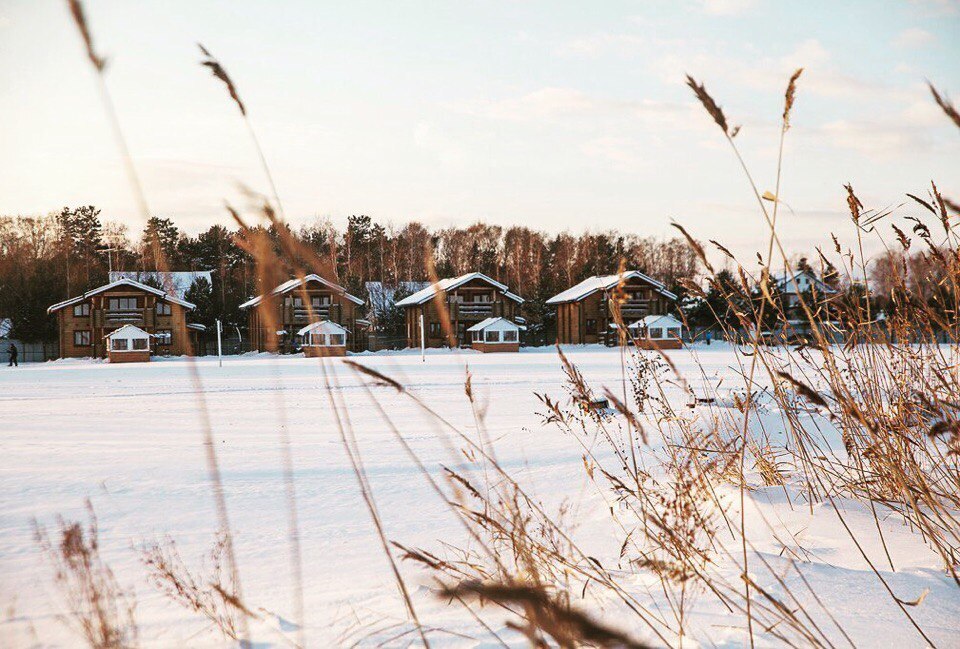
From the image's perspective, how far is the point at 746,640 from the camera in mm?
1620

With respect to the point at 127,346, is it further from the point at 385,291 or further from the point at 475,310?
the point at 385,291

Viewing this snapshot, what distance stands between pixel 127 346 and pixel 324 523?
3469cm

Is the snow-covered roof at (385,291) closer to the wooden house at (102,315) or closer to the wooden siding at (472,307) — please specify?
the wooden siding at (472,307)

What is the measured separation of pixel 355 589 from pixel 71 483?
167 inches

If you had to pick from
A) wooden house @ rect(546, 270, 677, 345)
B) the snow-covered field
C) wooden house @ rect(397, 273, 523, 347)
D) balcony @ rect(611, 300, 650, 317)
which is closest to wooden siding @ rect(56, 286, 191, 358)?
wooden house @ rect(397, 273, 523, 347)

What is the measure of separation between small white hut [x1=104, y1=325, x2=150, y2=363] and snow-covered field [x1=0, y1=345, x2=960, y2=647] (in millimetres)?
25211

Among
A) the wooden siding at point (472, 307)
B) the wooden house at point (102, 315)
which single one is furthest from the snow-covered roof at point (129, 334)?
the wooden siding at point (472, 307)

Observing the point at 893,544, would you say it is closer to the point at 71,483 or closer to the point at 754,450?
the point at 754,450

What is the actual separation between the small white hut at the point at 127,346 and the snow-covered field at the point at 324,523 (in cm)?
2521

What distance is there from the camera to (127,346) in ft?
114

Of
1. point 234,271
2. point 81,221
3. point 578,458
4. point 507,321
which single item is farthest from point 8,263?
point 578,458

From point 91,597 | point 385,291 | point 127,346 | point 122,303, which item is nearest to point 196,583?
point 91,597

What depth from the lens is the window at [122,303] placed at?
39.3 m

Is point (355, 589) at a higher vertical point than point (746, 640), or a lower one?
lower
